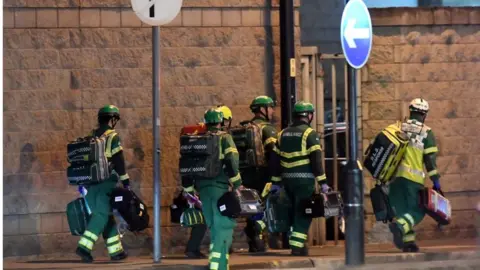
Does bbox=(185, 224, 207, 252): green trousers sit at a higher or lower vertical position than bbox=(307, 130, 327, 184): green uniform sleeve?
lower

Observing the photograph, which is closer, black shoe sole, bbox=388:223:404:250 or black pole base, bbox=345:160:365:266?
black pole base, bbox=345:160:365:266

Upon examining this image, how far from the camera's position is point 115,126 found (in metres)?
13.1

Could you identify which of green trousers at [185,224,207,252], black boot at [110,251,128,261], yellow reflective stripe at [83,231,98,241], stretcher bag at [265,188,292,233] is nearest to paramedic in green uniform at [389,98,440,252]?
stretcher bag at [265,188,292,233]

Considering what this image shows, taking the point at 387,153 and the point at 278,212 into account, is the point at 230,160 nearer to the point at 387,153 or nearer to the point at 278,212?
the point at 278,212

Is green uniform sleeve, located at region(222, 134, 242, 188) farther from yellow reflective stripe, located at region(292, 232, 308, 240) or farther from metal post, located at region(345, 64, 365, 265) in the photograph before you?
yellow reflective stripe, located at region(292, 232, 308, 240)

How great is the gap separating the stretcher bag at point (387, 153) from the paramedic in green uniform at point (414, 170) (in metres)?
0.08

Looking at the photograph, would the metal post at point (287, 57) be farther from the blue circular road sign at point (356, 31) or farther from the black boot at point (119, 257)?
the black boot at point (119, 257)

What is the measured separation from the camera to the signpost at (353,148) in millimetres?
10914

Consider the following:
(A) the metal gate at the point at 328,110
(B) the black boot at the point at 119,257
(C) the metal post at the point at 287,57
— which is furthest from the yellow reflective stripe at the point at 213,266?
(A) the metal gate at the point at 328,110

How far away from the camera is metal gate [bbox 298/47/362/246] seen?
13852mm

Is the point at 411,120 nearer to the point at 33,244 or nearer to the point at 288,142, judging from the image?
the point at 288,142

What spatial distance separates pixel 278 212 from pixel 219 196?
1.51 m

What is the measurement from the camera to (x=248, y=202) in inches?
432

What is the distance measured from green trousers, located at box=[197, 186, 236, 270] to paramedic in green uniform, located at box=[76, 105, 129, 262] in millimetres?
1401
